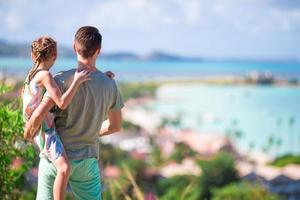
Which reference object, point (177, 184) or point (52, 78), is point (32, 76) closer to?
point (52, 78)

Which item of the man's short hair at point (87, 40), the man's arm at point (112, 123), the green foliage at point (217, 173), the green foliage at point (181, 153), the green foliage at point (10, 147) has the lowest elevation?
the green foliage at point (181, 153)

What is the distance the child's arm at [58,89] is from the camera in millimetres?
2193

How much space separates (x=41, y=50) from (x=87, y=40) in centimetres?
19

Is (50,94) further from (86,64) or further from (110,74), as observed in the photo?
(110,74)

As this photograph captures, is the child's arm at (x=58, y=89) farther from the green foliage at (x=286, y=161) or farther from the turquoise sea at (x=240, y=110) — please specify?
the turquoise sea at (x=240, y=110)

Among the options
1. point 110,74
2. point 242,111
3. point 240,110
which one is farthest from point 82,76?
point 240,110

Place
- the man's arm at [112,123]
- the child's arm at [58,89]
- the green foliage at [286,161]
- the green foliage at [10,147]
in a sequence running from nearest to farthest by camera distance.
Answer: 1. the child's arm at [58,89]
2. the man's arm at [112,123]
3. the green foliage at [10,147]
4. the green foliage at [286,161]

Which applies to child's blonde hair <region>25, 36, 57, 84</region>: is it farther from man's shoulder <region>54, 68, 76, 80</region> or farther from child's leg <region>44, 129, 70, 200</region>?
child's leg <region>44, 129, 70, 200</region>

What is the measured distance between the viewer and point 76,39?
226 centimetres

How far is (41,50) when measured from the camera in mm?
2314

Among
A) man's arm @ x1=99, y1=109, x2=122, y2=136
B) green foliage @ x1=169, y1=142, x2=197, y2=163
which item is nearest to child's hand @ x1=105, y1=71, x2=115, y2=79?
man's arm @ x1=99, y1=109, x2=122, y2=136

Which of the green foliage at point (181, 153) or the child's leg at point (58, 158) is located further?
the green foliage at point (181, 153)

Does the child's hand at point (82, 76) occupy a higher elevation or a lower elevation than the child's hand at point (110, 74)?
higher

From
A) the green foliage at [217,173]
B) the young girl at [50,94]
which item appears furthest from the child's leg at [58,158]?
the green foliage at [217,173]
